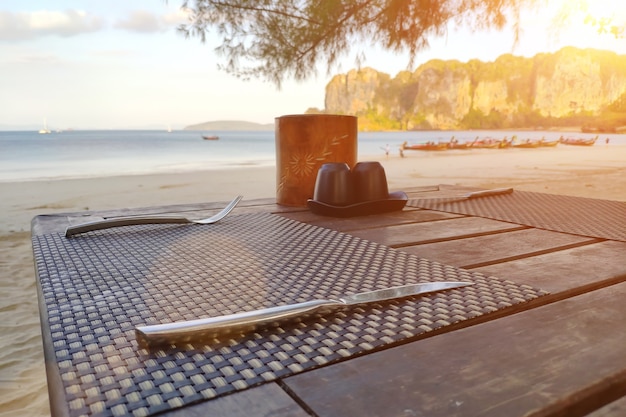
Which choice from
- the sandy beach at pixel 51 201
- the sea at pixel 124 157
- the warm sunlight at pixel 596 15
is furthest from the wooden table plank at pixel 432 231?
the sea at pixel 124 157

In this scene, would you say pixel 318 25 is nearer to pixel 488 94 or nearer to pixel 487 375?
pixel 487 375

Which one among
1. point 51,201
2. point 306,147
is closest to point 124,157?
point 51,201

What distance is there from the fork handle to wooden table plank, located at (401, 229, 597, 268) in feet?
1.28

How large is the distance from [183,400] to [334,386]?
8cm

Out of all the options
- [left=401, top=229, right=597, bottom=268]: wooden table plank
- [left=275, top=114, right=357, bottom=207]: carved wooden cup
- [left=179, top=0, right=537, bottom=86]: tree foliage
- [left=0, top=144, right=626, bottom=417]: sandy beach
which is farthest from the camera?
[left=179, top=0, right=537, bottom=86]: tree foliage

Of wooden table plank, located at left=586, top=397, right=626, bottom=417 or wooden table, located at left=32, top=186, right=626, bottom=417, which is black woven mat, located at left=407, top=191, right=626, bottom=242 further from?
wooden table plank, located at left=586, top=397, right=626, bottom=417

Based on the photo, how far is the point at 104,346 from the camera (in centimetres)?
29

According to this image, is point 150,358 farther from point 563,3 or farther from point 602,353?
point 563,3

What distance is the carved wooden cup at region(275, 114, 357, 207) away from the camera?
0.98 meters

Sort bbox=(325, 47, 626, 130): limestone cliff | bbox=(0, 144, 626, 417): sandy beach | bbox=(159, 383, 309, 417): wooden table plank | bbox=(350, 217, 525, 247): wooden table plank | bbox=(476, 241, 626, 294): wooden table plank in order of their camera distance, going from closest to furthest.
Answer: bbox=(159, 383, 309, 417): wooden table plank < bbox=(476, 241, 626, 294): wooden table plank < bbox=(350, 217, 525, 247): wooden table plank < bbox=(0, 144, 626, 417): sandy beach < bbox=(325, 47, 626, 130): limestone cliff

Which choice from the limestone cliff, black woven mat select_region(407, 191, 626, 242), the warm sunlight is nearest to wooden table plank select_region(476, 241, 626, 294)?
black woven mat select_region(407, 191, 626, 242)

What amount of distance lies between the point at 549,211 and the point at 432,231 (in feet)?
1.06

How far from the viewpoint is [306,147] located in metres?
0.99

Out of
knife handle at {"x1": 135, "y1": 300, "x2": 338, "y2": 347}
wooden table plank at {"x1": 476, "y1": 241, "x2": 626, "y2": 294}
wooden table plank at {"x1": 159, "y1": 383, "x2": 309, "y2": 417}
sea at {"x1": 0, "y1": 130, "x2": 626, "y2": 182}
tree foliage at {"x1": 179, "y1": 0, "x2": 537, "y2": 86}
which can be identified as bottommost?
sea at {"x1": 0, "y1": 130, "x2": 626, "y2": 182}
